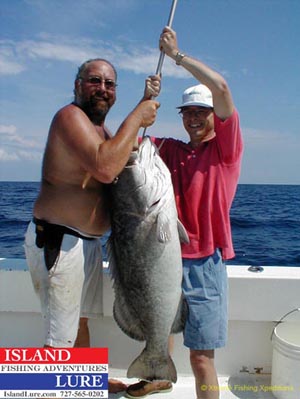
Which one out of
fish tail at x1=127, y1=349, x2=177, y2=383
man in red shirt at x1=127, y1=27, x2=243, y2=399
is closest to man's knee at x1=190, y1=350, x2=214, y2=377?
man in red shirt at x1=127, y1=27, x2=243, y2=399

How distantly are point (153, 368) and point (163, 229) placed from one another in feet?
3.19

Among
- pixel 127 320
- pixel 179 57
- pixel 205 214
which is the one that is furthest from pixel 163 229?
pixel 179 57

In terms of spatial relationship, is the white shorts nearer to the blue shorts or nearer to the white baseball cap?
the blue shorts

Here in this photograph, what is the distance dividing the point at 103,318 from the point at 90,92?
1974 mm

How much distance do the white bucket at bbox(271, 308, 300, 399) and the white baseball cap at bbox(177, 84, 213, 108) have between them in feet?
6.36

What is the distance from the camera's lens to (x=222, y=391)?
3580mm

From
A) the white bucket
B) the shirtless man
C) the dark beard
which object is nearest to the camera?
the shirtless man

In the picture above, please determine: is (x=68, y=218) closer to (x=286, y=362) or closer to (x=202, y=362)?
(x=202, y=362)

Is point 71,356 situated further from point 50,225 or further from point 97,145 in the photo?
point 97,145

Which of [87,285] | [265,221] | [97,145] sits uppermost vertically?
[97,145]

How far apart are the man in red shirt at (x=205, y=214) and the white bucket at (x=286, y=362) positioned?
647 millimetres

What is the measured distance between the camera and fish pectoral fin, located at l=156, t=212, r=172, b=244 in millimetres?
2793

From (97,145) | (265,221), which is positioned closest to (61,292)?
(97,145)

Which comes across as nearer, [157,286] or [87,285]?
[157,286]
